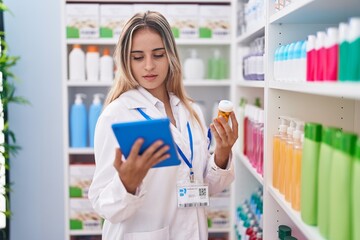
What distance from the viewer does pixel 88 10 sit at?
10.9 feet

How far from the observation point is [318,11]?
157 cm

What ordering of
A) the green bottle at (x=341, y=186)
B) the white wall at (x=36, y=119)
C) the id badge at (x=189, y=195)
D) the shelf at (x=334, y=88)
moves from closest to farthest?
the shelf at (x=334, y=88), the green bottle at (x=341, y=186), the id badge at (x=189, y=195), the white wall at (x=36, y=119)

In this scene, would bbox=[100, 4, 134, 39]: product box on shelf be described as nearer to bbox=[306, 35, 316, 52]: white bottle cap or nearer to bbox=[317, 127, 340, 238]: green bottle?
bbox=[306, 35, 316, 52]: white bottle cap

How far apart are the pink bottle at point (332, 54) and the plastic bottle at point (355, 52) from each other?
0.39 feet

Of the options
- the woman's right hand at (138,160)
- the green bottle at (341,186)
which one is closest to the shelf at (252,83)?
the woman's right hand at (138,160)

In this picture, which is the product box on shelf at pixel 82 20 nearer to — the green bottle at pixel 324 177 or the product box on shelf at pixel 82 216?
the product box on shelf at pixel 82 216

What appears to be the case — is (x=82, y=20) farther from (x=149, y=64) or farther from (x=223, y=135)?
(x=223, y=135)

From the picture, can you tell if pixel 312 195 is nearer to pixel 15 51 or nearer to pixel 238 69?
pixel 238 69

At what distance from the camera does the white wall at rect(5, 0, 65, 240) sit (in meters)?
3.70

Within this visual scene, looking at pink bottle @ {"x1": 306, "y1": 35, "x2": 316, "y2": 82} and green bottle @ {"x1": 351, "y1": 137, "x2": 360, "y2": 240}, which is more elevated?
pink bottle @ {"x1": 306, "y1": 35, "x2": 316, "y2": 82}

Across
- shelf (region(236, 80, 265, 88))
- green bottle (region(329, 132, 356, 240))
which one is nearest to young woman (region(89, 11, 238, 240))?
shelf (region(236, 80, 265, 88))

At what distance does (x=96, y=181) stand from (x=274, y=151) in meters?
0.80

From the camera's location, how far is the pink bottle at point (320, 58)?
1326mm

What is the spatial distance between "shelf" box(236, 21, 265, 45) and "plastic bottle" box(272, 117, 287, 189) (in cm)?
56
